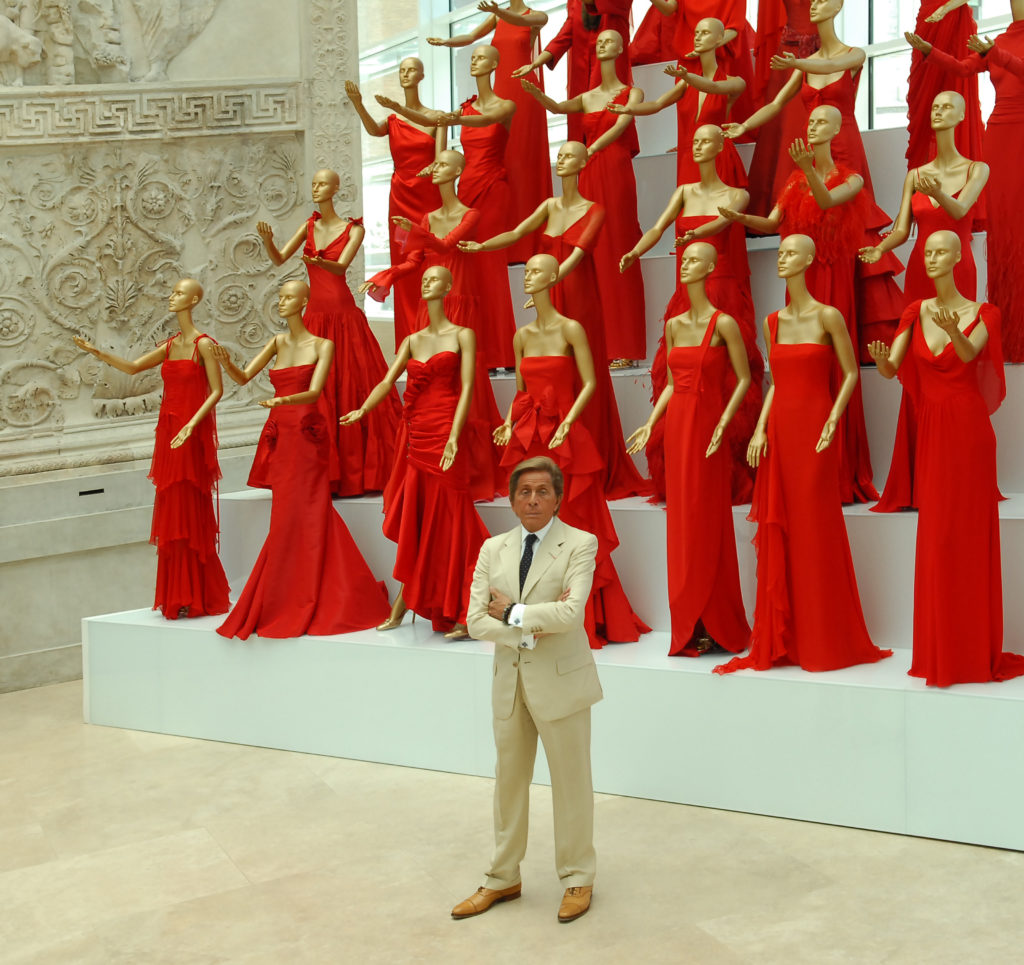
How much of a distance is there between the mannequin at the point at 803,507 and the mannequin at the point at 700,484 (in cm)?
25

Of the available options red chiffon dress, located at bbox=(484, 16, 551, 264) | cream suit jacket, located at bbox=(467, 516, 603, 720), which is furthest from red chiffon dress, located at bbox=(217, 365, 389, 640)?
cream suit jacket, located at bbox=(467, 516, 603, 720)

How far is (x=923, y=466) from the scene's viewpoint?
5.82 meters

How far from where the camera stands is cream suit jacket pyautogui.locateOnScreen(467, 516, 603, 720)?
478cm

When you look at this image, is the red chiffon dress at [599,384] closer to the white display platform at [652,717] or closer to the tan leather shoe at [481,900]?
the white display platform at [652,717]

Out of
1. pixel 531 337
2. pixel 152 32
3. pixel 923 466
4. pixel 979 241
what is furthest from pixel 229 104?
pixel 923 466

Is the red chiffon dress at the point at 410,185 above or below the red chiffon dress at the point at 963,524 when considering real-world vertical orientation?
above

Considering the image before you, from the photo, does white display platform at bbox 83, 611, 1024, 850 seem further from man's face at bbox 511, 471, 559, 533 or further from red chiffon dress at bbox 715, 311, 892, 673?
man's face at bbox 511, 471, 559, 533

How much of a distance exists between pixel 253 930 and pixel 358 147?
6823mm

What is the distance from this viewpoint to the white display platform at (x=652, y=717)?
18.4 feet

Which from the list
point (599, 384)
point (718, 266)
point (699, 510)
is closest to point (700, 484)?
point (699, 510)

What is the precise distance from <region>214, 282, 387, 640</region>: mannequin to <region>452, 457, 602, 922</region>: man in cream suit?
8.17ft

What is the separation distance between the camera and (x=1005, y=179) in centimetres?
704

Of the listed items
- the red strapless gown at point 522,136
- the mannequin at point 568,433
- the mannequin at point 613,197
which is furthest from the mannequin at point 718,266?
the red strapless gown at point 522,136

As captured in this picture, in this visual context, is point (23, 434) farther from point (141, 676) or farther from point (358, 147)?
point (358, 147)
